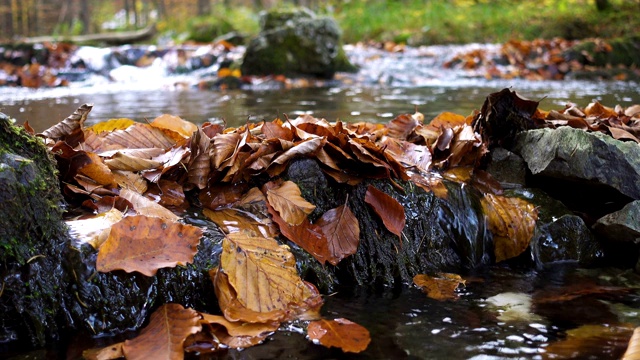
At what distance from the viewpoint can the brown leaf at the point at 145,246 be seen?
183 cm

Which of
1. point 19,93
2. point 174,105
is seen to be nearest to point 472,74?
point 174,105

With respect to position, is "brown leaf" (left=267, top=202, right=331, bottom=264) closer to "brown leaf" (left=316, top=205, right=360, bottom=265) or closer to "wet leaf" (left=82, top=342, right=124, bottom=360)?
"brown leaf" (left=316, top=205, right=360, bottom=265)

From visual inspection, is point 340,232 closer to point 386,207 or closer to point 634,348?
point 386,207

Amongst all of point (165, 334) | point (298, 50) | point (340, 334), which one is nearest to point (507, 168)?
point (340, 334)

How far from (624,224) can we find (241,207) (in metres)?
1.75

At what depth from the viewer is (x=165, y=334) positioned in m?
1.73

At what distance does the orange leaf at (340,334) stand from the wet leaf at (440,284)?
475 millimetres

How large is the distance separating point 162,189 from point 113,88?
8254mm

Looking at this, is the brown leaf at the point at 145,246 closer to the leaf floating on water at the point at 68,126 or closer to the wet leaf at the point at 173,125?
the leaf floating on water at the point at 68,126

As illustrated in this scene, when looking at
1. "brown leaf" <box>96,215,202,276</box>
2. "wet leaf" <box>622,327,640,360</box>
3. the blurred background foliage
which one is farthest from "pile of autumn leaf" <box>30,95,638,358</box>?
the blurred background foliage

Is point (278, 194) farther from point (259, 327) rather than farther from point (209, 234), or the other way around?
point (259, 327)

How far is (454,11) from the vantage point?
65.0 ft

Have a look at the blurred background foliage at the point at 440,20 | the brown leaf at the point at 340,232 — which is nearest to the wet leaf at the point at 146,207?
the brown leaf at the point at 340,232

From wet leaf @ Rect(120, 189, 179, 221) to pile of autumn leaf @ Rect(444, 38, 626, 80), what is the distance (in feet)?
29.8
